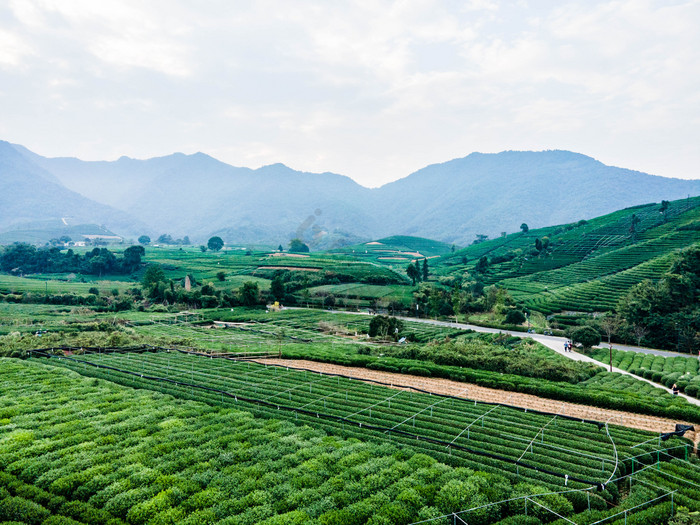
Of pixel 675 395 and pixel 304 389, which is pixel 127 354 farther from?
pixel 675 395

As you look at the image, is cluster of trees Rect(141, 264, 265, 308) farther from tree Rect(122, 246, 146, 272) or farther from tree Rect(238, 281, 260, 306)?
tree Rect(122, 246, 146, 272)

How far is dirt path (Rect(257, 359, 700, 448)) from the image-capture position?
25.8 m

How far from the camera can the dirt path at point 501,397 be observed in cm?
2584

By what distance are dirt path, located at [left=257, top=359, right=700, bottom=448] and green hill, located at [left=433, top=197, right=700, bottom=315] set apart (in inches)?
1853

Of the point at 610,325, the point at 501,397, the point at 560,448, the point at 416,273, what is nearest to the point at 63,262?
the point at 416,273

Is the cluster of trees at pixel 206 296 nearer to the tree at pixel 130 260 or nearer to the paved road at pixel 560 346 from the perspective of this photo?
the paved road at pixel 560 346

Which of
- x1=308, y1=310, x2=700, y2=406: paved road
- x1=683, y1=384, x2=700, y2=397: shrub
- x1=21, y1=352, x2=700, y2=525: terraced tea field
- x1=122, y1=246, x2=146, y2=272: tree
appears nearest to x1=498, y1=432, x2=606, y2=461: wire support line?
x1=21, y1=352, x2=700, y2=525: terraced tea field

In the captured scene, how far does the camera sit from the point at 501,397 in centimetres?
3116

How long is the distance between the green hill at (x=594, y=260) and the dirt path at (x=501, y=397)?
4708cm

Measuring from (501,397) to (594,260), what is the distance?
90.2 m

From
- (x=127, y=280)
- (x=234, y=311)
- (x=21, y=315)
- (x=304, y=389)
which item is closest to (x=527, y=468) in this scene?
(x=304, y=389)

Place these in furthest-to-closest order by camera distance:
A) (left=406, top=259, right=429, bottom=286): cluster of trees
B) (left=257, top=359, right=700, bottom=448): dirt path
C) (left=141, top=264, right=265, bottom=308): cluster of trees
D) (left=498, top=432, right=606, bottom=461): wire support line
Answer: (left=406, top=259, right=429, bottom=286): cluster of trees → (left=141, top=264, right=265, bottom=308): cluster of trees → (left=257, top=359, right=700, bottom=448): dirt path → (left=498, top=432, right=606, bottom=461): wire support line

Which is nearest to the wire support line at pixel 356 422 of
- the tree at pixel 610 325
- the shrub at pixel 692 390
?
the shrub at pixel 692 390

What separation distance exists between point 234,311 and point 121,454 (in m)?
64.4
